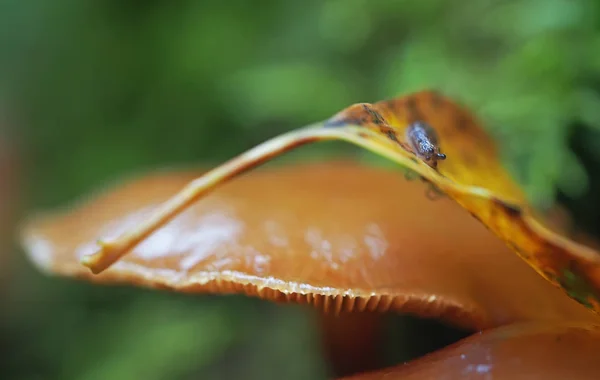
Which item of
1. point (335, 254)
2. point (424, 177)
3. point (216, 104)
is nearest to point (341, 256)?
point (335, 254)

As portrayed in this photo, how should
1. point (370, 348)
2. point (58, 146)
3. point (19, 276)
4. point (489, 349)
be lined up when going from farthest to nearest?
point (58, 146)
point (19, 276)
point (370, 348)
point (489, 349)

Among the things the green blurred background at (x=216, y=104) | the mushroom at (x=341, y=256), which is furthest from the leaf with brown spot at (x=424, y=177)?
the green blurred background at (x=216, y=104)

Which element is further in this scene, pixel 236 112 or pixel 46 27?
Answer: pixel 46 27

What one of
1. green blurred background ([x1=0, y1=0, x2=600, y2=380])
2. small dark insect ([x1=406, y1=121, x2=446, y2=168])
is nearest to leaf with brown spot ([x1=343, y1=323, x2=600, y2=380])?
small dark insect ([x1=406, y1=121, x2=446, y2=168])

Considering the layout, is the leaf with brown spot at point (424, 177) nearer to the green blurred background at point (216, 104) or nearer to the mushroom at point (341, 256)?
the mushroom at point (341, 256)

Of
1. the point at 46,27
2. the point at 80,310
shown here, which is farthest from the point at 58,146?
the point at 80,310

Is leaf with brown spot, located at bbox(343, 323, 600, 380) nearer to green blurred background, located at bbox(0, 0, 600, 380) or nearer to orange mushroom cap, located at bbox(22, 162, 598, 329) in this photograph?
orange mushroom cap, located at bbox(22, 162, 598, 329)

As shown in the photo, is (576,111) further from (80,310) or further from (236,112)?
(80,310)
